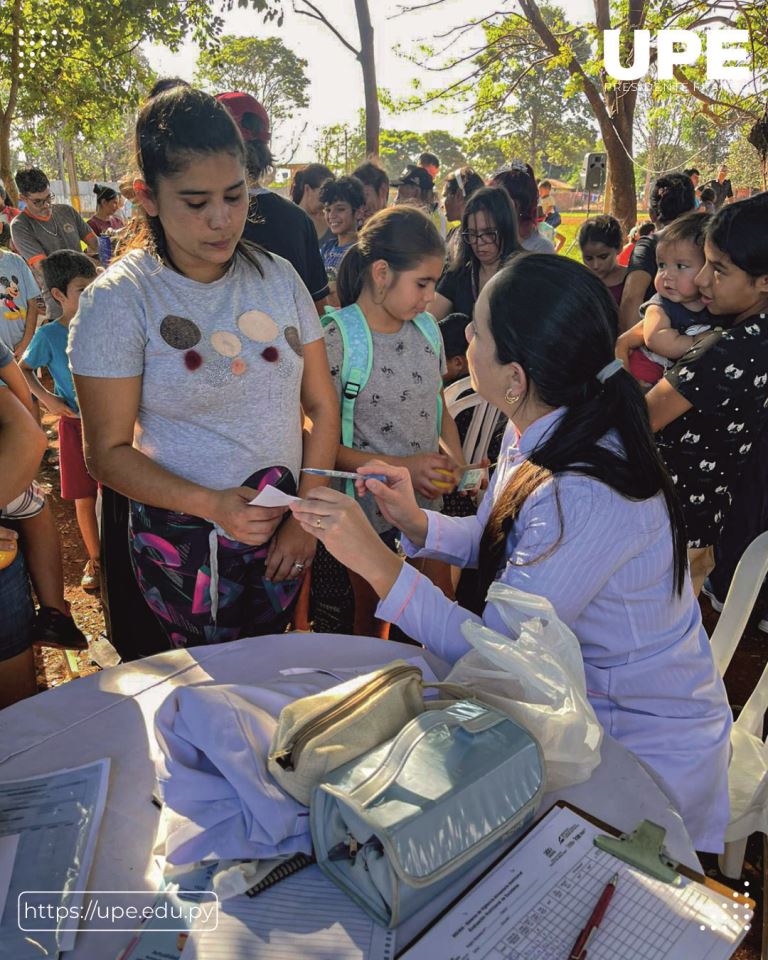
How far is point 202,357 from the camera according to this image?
5.22ft

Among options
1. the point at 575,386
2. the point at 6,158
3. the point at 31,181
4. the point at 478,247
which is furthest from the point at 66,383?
the point at 6,158

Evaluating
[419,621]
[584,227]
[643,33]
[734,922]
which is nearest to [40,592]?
[419,621]

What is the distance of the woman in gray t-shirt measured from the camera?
1546 millimetres

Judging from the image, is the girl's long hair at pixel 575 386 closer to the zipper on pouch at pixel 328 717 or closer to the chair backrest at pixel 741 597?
the chair backrest at pixel 741 597

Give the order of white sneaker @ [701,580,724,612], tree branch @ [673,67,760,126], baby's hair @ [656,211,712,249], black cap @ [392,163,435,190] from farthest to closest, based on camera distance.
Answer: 1. tree branch @ [673,67,760,126]
2. black cap @ [392,163,435,190]
3. white sneaker @ [701,580,724,612]
4. baby's hair @ [656,211,712,249]

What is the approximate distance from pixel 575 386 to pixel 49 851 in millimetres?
1231

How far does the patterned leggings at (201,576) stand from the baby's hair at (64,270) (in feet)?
7.35

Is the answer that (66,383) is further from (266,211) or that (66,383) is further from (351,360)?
(351,360)

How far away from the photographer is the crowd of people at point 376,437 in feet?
4.69

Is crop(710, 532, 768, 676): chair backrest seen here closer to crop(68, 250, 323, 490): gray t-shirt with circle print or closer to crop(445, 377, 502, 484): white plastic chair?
crop(68, 250, 323, 490): gray t-shirt with circle print

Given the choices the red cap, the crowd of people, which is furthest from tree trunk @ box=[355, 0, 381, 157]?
the crowd of people

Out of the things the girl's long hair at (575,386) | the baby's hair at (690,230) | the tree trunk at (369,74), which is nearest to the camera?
the girl's long hair at (575,386)

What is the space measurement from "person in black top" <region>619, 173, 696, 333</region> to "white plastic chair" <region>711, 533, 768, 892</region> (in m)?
2.19

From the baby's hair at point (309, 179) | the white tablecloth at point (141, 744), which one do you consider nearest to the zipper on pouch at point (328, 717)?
the white tablecloth at point (141, 744)
